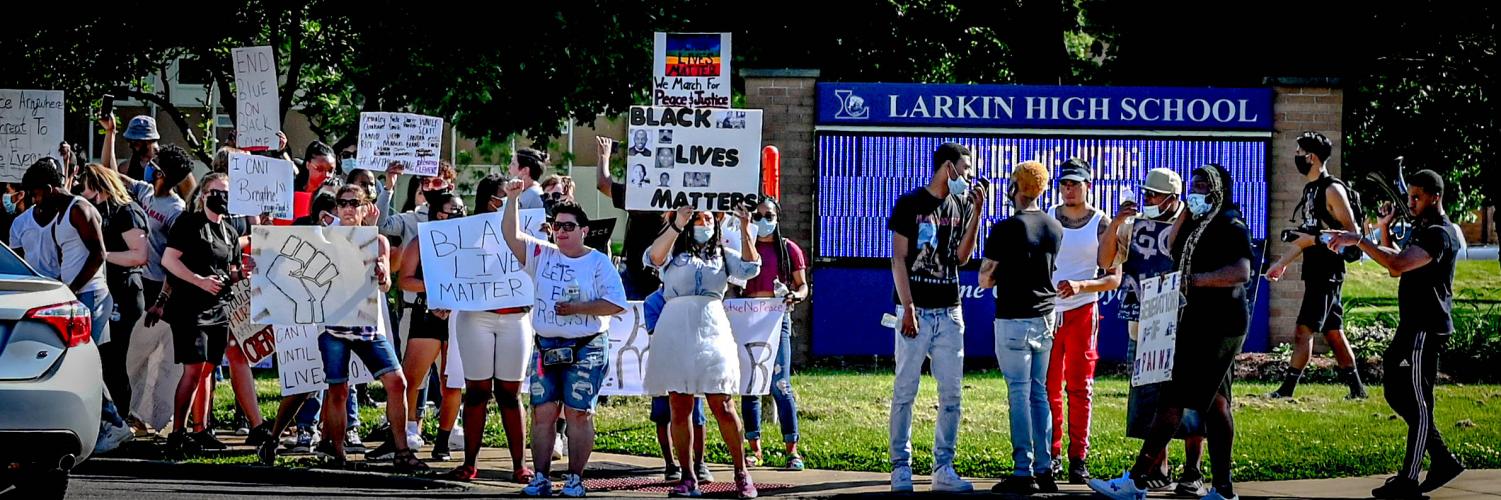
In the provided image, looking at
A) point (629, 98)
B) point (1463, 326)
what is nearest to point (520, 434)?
point (1463, 326)

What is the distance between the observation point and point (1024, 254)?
9703mm

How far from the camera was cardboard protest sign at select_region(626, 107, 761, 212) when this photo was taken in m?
10.1

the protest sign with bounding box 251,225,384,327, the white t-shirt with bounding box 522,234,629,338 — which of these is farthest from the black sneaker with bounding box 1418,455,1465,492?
the protest sign with bounding box 251,225,384,327

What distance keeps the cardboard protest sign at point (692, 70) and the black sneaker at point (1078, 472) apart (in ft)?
9.88

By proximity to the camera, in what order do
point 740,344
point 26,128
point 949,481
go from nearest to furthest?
1. point 949,481
2. point 740,344
3. point 26,128

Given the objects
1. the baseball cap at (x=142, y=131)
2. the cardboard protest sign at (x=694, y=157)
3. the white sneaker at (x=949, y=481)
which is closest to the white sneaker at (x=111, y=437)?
the cardboard protest sign at (x=694, y=157)

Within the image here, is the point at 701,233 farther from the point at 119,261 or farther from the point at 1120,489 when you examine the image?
the point at 119,261

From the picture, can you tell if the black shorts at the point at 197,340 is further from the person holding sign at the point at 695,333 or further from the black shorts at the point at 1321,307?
the black shorts at the point at 1321,307

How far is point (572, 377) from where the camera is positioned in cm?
981

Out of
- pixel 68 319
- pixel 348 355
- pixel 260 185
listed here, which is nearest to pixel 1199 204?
pixel 348 355

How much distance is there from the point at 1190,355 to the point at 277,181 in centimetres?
569

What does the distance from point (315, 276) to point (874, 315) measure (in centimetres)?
672

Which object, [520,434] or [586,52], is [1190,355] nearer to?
[520,434]

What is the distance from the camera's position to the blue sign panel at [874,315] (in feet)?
54.4
